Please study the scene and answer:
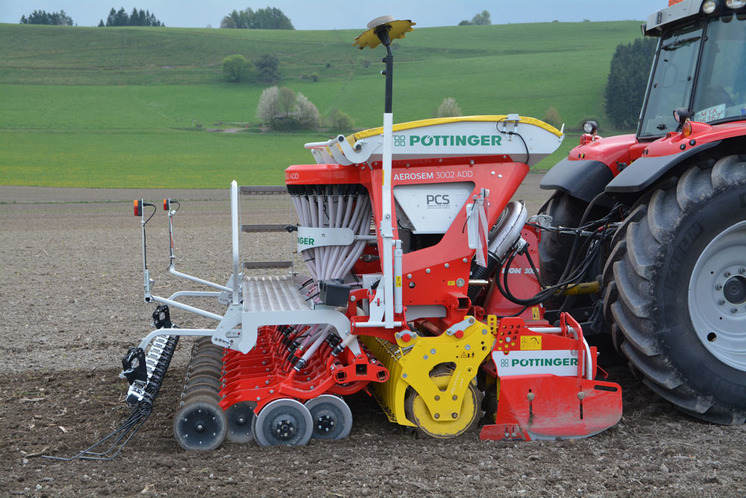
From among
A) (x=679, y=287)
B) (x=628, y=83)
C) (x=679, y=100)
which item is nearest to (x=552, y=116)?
(x=628, y=83)

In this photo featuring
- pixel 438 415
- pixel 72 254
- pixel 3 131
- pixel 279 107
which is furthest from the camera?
pixel 279 107

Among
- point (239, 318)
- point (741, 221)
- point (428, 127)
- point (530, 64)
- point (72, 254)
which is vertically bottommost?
point (72, 254)

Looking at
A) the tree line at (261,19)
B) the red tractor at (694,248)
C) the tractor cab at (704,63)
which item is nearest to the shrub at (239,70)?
the tree line at (261,19)

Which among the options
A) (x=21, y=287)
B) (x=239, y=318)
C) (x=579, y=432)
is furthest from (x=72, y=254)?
(x=579, y=432)

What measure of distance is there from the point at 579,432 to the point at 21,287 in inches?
283

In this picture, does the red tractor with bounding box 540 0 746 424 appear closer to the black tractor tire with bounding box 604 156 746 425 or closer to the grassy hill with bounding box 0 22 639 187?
the black tractor tire with bounding box 604 156 746 425

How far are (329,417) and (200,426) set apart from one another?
2.28 feet

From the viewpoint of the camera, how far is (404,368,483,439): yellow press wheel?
419 centimetres

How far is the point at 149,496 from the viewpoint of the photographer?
345cm

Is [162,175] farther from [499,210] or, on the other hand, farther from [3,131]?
[499,210]

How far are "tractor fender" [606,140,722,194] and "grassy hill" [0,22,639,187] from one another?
26.4 meters

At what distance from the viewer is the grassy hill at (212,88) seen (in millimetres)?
36906

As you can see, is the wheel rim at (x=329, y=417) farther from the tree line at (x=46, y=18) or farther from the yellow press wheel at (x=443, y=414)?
the tree line at (x=46, y=18)

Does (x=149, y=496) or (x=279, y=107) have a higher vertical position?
(x=279, y=107)
